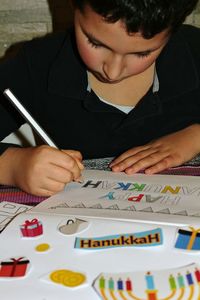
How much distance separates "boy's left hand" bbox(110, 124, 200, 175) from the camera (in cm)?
57

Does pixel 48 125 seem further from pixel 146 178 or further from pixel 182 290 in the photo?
pixel 182 290

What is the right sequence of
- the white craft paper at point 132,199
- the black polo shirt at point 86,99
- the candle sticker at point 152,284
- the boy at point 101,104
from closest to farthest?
the candle sticker at point 152,284
the white craft paper at point 132,199
the boy at point 101,104
the black polo shirt at point 86,99

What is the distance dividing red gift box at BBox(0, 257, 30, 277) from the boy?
172 millimetres

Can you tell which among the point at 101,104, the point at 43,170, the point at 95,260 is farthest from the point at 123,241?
the point at 101,104

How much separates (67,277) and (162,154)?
0.30m

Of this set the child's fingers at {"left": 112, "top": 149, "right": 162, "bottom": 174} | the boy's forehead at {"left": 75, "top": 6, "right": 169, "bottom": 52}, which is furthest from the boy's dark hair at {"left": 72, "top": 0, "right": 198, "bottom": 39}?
the child's fingers at {"left": 112, "top": 149, "right": 162, "bottom": 174}

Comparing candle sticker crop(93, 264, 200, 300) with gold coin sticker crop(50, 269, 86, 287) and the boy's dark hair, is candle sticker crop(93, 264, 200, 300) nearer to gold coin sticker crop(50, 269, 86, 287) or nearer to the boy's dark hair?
gold coin sticker crop(50, 269, 86, 287)

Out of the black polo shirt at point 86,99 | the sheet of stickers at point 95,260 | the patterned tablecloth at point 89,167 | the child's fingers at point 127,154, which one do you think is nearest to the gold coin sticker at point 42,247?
the sheet of stickers at point 95,260

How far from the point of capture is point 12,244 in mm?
399

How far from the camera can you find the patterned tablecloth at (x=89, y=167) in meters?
0.51

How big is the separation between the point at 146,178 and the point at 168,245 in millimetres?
167

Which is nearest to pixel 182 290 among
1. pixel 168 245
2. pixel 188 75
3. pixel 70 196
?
pixel 168 245

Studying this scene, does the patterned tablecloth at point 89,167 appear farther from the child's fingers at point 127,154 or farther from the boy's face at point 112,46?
the boy's face at point 112,46

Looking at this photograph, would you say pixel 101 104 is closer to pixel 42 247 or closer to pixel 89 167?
pixel 89 167
